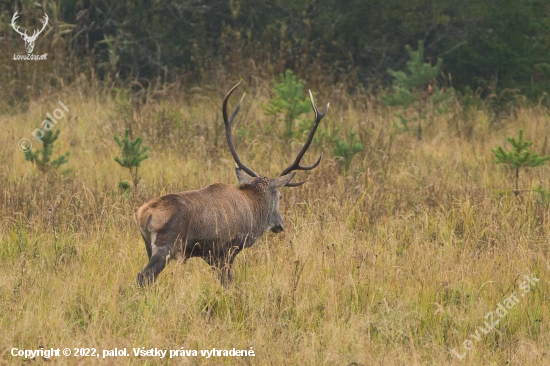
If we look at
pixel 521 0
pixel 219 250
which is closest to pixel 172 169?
pixel 219 250

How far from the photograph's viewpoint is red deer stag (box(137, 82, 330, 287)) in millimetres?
4641

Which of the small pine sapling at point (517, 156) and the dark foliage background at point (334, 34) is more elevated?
the dark foliage background at point (334, 34)

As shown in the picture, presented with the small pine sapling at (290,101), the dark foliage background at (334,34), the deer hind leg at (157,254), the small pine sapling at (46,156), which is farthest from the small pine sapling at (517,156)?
the dark foliage background at (334,34)

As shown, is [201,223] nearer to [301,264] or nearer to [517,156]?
[301,264]

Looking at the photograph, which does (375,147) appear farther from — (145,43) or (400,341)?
(145,43)

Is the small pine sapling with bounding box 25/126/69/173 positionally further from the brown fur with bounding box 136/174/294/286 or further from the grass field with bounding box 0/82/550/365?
the brown fur with bounding box 136/174/294/286

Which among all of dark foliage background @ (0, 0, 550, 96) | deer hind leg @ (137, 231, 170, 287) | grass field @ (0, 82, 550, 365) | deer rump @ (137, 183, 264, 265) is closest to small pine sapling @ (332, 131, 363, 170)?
grass field @ (0, 82, 550, 365)

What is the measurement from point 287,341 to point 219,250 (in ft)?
3.34

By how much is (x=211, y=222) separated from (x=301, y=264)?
767 millimetres

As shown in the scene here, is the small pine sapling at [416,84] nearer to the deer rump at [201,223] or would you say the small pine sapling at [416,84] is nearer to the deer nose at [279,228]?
the deer nose at [279,228]

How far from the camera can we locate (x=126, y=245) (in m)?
5.57

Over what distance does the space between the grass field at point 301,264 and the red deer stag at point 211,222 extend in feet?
0.63

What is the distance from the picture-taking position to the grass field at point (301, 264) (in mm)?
4309

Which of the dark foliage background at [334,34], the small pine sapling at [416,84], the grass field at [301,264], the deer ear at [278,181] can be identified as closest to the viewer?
the grass field at [301,264]
